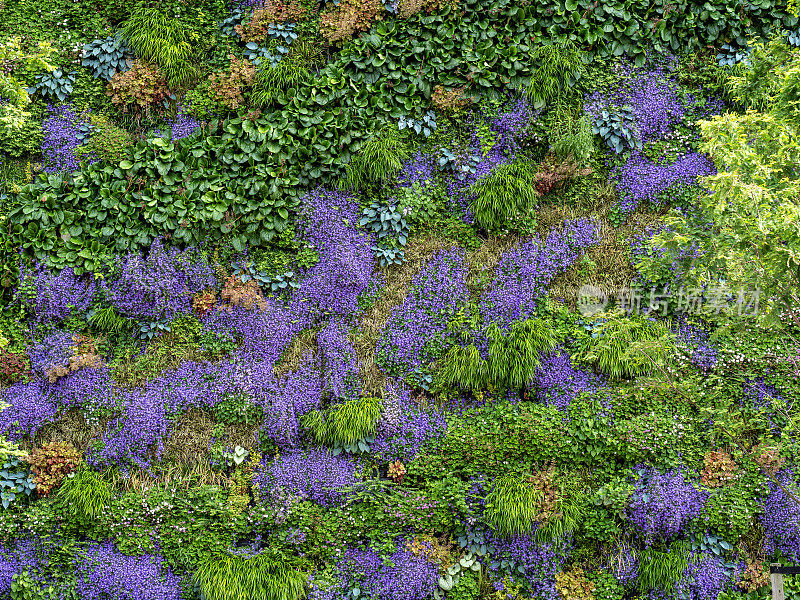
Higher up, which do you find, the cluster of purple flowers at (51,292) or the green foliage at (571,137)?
the green foliage at (571,137)

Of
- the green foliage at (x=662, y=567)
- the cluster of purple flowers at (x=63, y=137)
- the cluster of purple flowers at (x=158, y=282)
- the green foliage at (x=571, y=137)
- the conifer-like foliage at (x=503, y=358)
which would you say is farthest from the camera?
the cluster of purple flowers at (x=63, y=137)

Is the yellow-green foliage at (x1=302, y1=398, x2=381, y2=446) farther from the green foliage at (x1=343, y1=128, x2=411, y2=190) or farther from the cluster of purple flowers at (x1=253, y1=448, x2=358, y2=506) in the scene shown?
the green foliage at (x1=343, y1=128, x2=411, y2=190)

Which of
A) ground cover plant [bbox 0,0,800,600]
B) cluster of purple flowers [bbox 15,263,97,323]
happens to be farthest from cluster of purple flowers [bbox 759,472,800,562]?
cluster of purple flowers [bbox 15,263,97,323]

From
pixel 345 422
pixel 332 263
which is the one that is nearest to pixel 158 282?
pixel 332 263

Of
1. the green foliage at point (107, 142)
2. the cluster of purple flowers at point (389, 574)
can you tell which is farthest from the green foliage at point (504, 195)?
the green foliage at point (107, 142)

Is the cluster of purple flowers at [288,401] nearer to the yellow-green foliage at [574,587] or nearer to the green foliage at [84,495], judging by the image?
the green foliage at [84,495]
